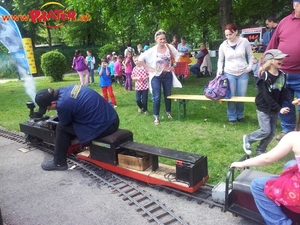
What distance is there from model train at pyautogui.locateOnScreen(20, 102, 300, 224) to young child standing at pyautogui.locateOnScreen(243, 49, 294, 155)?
956 millimetres

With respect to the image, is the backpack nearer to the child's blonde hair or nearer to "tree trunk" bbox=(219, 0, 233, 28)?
the child's blonde hair

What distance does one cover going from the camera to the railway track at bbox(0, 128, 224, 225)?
3615 millimetres

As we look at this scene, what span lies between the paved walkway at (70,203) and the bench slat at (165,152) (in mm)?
553

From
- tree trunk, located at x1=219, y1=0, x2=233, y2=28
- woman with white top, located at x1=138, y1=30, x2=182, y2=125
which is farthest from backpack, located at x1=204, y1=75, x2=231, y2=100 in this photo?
tree trunk, located at x1=219, y1=0, x2=233, y2=28

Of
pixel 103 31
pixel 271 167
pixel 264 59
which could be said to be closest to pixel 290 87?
pixel 264 59

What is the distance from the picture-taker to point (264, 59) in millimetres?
4469

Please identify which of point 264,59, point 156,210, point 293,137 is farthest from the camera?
point 264,59

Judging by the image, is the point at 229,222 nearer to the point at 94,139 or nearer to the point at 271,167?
the point at 271,167

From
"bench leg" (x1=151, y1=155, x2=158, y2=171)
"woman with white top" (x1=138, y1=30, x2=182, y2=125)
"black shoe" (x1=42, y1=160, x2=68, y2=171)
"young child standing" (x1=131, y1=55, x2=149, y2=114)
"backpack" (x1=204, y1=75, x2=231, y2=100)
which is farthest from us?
"young child standing" (x1=131, y1=55, x2=149, y2=114)

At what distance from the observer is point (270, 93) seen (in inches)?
175

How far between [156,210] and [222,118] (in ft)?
13.1

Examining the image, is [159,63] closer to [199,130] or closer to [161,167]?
[199,130]

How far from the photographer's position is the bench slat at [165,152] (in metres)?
3.86

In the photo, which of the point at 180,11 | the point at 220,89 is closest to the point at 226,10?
the point at 180,11
